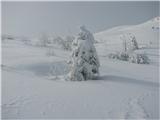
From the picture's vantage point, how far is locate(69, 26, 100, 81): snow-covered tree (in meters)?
12.7

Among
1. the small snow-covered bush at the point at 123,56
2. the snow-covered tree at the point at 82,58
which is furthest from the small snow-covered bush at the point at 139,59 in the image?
the snow-covered tree at the point at 82,58

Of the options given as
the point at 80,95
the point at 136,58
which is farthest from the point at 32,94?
the point at 136,58

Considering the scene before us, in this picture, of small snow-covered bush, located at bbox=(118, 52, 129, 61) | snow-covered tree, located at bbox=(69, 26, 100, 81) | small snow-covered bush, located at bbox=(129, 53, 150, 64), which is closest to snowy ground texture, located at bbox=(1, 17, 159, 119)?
snow-covered tree, located at bbox=(69, 26, 100, 81)

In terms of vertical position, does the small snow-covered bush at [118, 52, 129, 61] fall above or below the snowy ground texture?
above

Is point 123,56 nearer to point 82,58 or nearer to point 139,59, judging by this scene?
point 139,59

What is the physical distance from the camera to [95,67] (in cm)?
1334

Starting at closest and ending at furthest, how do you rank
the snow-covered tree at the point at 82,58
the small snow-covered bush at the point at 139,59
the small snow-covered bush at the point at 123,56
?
the snow-covered tree at the point at 82,58 < the small snow-covered bush at the point at 139,59 < the small snow-covered bush at the point at 123,56

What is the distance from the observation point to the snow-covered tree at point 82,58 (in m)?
12.7

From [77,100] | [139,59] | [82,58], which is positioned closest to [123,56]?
[139,59]

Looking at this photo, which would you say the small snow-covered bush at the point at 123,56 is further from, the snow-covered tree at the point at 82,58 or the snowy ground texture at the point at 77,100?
the snowy ground texture at the point at 77,100

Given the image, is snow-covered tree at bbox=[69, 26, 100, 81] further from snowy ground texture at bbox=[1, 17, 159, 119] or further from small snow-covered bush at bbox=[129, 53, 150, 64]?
small snow-covered bush at bbox=[129, 53, 150, 64]

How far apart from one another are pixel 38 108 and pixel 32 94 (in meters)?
1.69

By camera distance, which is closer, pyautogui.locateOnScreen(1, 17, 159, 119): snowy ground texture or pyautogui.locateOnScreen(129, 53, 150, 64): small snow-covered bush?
pyautogui.locateOnScreen(1, 17, 159, 119): snowy ground texture

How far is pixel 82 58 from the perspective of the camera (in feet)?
41.8
